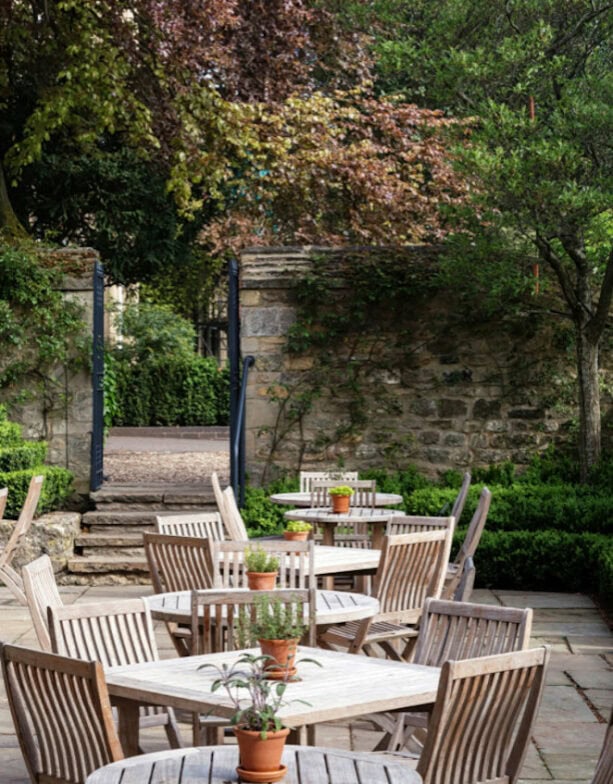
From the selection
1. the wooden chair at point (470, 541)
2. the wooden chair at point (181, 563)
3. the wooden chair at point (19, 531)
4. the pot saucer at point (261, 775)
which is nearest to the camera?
the pot saucer at point (261, 775)

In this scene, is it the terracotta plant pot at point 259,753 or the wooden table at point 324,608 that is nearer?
the terracotta plant pot at point 259,753

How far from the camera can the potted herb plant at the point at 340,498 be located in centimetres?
852

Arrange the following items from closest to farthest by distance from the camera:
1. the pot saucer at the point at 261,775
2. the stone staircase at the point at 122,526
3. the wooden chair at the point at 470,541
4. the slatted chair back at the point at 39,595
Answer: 1. the pot saucer at the point at 261,775
2. the slatted chair back at the point at 39,595
3. the wooden chair at the point at 470,541
4. the stone staircase at the point at 122,526

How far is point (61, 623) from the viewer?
436 cm

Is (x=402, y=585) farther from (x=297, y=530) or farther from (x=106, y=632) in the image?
(x=106, y=632)

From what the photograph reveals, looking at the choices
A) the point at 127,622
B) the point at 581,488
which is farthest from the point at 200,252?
the point at 127,622

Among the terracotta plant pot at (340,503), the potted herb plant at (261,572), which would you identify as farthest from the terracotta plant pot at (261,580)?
the terracotta plant pot at (340,503)

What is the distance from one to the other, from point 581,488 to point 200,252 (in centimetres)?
1245

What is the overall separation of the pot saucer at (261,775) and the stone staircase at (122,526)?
7.59m

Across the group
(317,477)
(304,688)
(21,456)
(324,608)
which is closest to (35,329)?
(21,456)

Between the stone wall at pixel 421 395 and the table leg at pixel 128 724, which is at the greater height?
the stone wall at pixel 421 395

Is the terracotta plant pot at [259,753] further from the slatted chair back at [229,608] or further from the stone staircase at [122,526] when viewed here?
the stone staircase at [122,526]

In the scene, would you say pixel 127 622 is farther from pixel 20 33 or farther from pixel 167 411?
pixel 167 411

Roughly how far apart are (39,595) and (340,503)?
4026 millimetres
